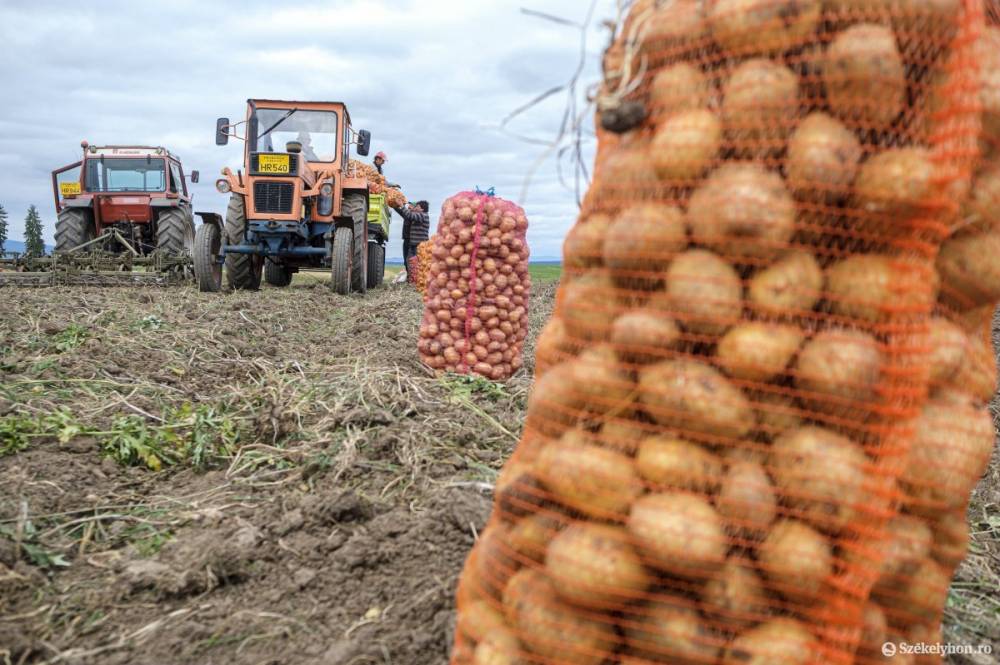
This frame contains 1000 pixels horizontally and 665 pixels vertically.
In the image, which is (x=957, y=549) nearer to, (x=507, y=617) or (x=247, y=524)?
(x=507, y=617)

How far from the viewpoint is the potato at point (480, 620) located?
1.55 m

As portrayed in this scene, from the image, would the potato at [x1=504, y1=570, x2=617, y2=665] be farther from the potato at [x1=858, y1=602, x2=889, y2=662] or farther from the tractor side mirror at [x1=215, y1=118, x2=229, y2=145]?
the tractor side mirror at [x1=215, y1=118, x2=229, y2=145]

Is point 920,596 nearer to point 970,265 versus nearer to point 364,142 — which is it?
point 970,265

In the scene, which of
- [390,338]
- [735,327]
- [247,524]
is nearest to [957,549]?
[735,327]

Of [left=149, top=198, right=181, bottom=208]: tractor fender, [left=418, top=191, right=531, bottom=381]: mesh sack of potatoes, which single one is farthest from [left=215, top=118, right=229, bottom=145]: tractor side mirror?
[left=418, top=191, right=531, bottom=381]: mesh sack of potatoes

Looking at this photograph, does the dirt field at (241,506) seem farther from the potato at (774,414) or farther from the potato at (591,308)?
the potato at (774,414)

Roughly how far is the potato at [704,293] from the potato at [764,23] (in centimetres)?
41

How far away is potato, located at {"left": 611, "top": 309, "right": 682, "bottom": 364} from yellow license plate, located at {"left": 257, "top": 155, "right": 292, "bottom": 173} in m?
10.8

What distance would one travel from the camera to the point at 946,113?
1416 millimetres

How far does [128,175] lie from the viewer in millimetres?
15617

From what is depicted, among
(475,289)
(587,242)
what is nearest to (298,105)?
(475,289)

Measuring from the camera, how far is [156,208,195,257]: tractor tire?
14.4 metres

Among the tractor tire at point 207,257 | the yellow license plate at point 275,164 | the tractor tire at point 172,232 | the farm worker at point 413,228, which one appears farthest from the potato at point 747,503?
the farm worker at point 413,228

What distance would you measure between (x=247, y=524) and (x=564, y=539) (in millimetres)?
1728
